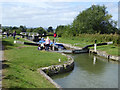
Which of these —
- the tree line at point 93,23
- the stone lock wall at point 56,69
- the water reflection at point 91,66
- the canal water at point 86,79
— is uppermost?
the tree line at point 93,23

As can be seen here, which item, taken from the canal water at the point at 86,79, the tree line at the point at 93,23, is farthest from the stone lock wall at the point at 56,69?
the tree line at the point at 93,23

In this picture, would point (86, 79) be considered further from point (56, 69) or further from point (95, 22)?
point (95, 22)

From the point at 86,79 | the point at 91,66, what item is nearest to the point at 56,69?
the point at 86,79

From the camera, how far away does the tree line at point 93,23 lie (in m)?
52.8

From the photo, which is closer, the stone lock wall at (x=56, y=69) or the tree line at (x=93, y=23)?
the stone lock wall at (x=56, y=69)

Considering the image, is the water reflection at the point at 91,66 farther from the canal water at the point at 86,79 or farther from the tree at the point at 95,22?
the tree at the point at 95,22

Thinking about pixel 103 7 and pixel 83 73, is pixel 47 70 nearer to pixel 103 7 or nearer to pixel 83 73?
pixel 83 73

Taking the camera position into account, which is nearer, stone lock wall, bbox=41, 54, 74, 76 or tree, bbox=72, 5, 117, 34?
stone lock wall, bbox=41, 54, 74, 76

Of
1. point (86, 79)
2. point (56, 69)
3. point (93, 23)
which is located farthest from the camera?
point (93, 23)

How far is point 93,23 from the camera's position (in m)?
52.7

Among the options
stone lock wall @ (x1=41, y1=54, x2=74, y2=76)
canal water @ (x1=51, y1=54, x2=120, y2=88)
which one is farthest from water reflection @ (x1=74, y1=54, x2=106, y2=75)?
stone lock wall @ (x1=41, y1=54, x2=74, y2=76)

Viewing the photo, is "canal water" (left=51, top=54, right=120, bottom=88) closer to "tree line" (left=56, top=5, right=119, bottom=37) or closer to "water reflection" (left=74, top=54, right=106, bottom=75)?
"water reflection" (left=74, top=54, right=106, bottom=75)

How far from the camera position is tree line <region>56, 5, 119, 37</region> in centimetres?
5278

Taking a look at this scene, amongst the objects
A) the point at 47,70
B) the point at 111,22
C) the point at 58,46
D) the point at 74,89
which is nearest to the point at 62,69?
the point at 47,70
